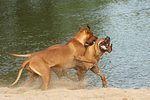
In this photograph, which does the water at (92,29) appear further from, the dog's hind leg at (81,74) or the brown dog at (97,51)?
the brown dog at (97,51)

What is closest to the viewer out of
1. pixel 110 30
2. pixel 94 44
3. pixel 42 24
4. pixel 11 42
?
pixel 94 44

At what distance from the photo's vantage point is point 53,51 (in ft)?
25.3

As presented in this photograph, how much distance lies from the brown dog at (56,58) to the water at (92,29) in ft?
5.07

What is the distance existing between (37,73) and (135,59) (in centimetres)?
495

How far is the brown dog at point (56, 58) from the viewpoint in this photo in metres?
7.27

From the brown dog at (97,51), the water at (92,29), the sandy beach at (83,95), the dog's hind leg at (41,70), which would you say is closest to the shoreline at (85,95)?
the sandy beach at (83,95)

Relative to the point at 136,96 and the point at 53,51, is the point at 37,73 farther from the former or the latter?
the point at 136,96

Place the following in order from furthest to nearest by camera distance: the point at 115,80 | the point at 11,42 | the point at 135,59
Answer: the point at 11,42, the point at 135,59, the point at 115,80

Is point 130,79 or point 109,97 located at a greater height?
point 109,97

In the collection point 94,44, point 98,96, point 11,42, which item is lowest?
point 11,42

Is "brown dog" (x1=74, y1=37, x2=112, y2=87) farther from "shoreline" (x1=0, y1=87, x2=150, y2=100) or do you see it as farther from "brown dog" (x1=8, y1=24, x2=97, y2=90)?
"shoreline" (x1=0, y1=87, x2=150, y2=100)

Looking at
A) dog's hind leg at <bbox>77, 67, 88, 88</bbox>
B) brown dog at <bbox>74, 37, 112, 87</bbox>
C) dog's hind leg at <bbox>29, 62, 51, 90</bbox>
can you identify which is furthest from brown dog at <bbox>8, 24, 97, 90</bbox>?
dog's hind leg at <bbox>77, 67, 88, 88</bbox>

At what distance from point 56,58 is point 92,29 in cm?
879

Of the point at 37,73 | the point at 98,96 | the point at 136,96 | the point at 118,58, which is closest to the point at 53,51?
the point at 37,73
